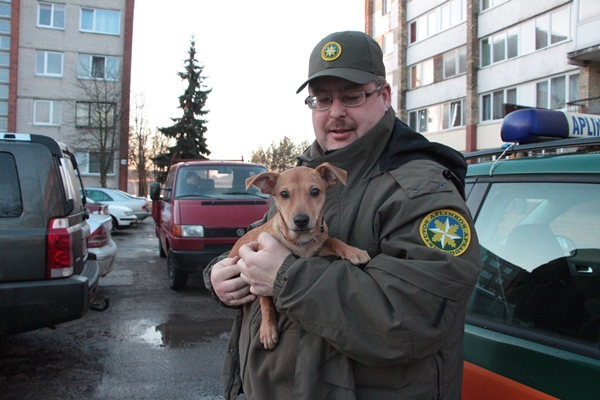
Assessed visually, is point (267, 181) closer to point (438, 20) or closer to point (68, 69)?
point (438, 20)

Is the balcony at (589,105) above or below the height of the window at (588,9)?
below

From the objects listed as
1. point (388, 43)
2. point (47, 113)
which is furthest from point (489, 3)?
point (47, 113)

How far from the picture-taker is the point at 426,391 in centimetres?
159

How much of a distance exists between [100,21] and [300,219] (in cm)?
3918

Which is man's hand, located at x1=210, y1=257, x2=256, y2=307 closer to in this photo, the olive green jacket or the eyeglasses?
the olive green jacket

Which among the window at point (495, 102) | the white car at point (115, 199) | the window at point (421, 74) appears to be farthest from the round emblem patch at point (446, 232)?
the window at point (421, 74)

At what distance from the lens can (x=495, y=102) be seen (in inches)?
988

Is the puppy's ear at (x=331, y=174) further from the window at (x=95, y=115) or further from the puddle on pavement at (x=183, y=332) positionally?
the window at (x=95, y=115)

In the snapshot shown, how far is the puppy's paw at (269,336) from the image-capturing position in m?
1.82

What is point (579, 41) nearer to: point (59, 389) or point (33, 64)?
point (59, 389)

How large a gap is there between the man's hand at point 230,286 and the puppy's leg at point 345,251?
1.34 ft

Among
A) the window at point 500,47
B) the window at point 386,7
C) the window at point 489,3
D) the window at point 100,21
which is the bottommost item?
the window at point 500,47

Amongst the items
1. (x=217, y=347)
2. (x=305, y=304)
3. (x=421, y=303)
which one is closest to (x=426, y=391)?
(x=421, y=303)

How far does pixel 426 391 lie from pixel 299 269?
23.9 inches
